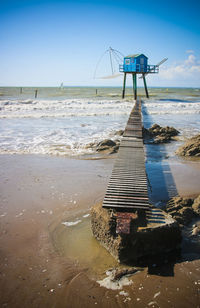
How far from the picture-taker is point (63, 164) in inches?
267

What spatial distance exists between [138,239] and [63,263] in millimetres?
956

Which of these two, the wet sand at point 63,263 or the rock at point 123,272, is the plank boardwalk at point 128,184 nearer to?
the rock at point 123,272

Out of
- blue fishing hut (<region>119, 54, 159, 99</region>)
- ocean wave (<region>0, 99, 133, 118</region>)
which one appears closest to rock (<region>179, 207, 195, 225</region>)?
ocean wave (<region>0, 99, 133, 118</region>)

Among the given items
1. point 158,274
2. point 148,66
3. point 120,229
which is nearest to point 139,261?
point 158,274

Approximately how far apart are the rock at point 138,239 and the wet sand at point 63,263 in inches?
6.6

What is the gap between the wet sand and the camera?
2420mm

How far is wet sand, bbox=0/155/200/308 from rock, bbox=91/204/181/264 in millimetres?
168

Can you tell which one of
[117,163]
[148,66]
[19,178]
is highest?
[148,66]

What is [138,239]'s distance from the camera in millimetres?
2859

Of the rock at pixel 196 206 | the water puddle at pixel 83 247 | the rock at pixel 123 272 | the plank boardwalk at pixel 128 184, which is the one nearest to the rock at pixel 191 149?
the plank boardwalk at pixel 128 184

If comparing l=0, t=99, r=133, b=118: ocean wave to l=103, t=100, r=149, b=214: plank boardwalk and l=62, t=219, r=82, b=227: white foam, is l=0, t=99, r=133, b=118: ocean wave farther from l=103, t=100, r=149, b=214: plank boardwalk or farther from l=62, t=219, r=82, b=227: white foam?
l=62, t=219, r=82, b=227: white foam

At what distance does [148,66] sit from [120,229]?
103 ft

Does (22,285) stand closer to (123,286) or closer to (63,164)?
(123,286)

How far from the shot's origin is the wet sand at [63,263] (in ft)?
7.94
